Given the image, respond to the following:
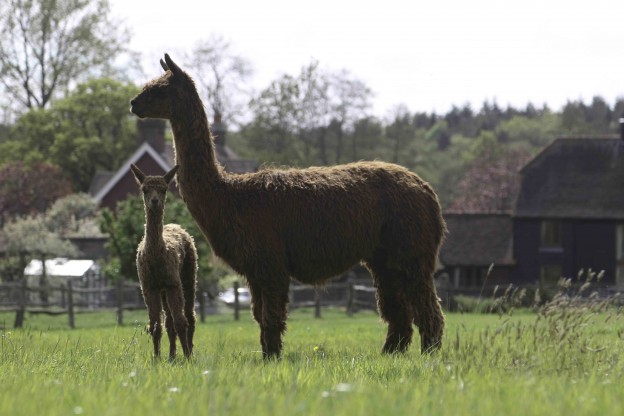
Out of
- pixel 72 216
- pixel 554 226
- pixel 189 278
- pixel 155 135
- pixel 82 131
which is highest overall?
pixel 82 131

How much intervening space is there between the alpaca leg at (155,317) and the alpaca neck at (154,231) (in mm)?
568

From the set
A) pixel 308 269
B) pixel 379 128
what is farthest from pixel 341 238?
pixel 379 128

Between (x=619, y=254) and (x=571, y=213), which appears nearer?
(x=571, y=213)

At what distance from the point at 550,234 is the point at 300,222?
4162 centimetres

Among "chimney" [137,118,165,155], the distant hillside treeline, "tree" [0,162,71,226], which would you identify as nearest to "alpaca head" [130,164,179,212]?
the distant hillside treeline

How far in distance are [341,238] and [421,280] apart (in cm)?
114

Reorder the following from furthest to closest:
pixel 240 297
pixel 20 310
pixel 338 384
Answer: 1. pixel 240 297
2. pixel 20 310
3. pixel 338 384

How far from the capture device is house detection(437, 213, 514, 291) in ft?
168

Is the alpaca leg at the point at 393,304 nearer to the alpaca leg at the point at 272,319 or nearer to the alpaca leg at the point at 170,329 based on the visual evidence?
the alpaca leg at the point at 272,319

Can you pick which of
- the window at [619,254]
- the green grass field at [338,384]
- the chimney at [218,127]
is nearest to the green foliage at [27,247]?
the chimney at [218,127]

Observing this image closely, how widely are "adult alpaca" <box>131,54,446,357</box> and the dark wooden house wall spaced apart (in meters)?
37.7

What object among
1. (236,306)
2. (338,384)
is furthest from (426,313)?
(236,306)

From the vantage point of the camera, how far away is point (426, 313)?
38.7ft

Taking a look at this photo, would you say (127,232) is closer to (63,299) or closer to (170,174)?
(63,299)
